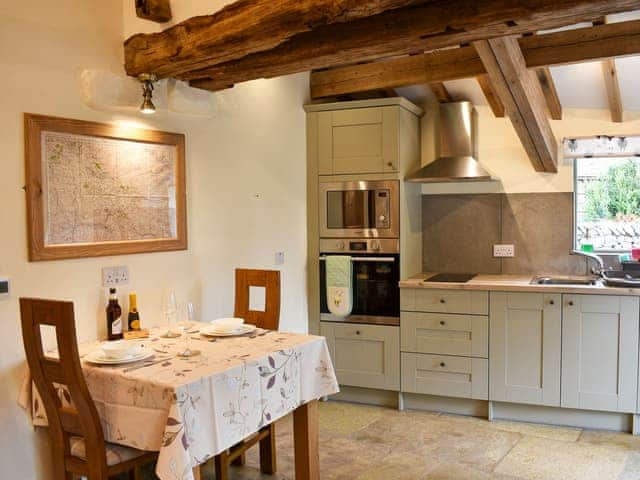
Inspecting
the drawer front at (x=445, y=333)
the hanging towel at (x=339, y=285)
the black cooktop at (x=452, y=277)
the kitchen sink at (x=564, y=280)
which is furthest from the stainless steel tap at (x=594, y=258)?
the hanging towel at (x=339, y=285)

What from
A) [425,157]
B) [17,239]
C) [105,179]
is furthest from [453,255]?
[17,239]

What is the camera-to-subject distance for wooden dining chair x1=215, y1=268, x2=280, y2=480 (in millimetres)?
3154

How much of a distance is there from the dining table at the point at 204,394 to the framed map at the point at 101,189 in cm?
50

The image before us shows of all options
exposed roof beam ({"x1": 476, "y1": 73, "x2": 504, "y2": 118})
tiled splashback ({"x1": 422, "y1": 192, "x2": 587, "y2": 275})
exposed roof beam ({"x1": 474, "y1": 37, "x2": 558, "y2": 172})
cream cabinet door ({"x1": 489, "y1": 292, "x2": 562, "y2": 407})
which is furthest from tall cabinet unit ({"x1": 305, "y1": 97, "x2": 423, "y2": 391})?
exposed roof beam ({"x1": 474, "y1": 37, "x2": 558, "y2": 172})

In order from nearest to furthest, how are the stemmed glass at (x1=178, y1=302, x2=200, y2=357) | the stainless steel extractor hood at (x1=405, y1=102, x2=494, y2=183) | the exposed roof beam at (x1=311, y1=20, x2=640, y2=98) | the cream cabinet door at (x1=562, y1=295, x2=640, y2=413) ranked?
1. the stemmed glass at (x1=178, y1=302, x2=200, y2=357)
2. the exposed roof beam at (x1=311, y1=20, x2=640, y2=98)
3. the cream cabinet door at (x1=562, y1=295, x2=640, y2=413)
4. the stainless steel extractor hood at (x1=405, y1=102, x2=494, y2=183)

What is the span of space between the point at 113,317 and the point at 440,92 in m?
2.81

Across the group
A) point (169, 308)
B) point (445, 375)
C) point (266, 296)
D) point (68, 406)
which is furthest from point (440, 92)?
point (68, 406)

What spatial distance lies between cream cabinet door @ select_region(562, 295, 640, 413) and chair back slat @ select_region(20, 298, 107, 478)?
9.35 ft

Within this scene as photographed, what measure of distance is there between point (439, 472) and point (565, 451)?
0.82 meters

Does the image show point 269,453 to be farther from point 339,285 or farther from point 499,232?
point 499,232

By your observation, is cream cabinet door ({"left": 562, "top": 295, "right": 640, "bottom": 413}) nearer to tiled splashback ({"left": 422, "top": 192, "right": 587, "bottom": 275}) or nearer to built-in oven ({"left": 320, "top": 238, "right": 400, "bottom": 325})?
tiled splashback ({"left": 422, "top": 192, "right": 587, "bottom": 275})

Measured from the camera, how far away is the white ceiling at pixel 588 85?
380cm

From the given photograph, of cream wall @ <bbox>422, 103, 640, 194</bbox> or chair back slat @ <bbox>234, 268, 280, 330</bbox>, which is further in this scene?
cream wall @ <bbox>422, 103, 640, 194</bbox>

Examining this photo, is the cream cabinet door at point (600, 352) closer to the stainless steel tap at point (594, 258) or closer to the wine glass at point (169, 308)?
the stainless steel tap at point (594, 258)
